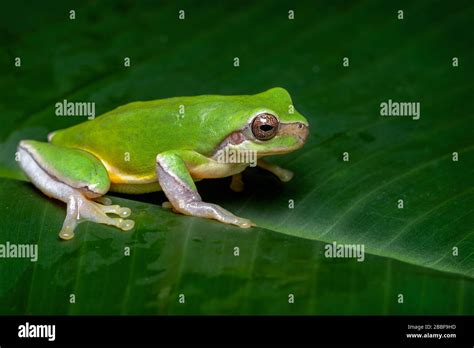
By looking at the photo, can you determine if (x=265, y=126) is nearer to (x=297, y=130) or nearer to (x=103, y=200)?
(x=297, y=130)

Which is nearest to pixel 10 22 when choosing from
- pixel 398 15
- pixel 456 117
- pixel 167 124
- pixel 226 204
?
pixel 167 124

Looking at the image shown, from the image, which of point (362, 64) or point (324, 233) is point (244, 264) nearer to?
point (324, 233)

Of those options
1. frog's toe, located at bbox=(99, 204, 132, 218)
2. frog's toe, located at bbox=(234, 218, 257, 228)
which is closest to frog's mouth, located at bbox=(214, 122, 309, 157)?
frog's toe, located at bbox=(234, 218, 257, 228)

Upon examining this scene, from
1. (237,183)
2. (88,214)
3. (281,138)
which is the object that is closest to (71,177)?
(88,214)

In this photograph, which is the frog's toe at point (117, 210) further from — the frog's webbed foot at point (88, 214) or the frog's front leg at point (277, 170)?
the frog's front leg at point (277, 170)

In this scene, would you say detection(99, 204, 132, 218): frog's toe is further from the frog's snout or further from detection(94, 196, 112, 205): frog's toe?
the frog's snout
